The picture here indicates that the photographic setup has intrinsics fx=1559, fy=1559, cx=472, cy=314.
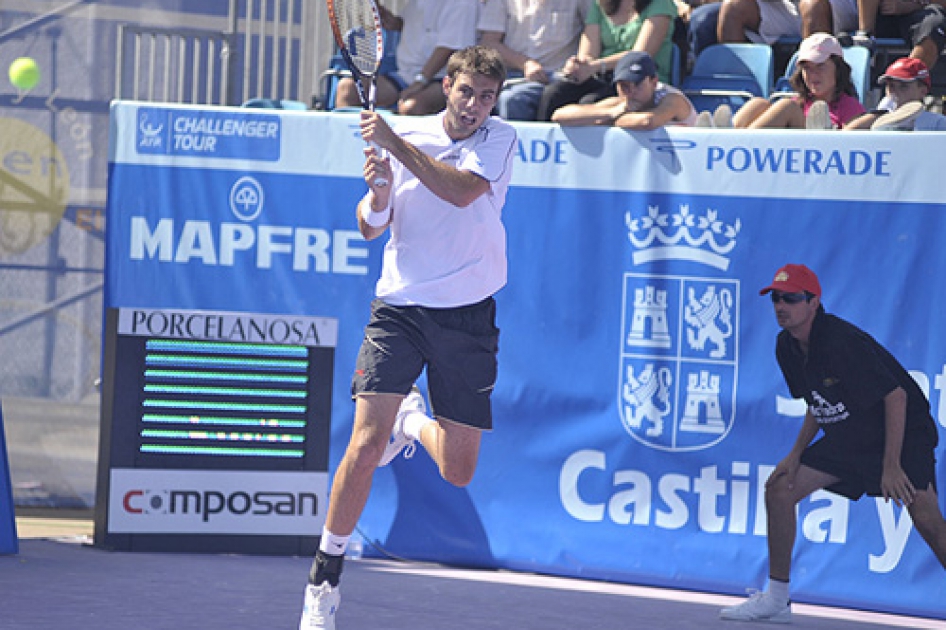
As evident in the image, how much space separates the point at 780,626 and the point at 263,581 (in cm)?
210

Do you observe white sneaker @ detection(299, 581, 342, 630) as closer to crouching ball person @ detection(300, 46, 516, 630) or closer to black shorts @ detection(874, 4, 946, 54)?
crouching ball person @ detection(300, 46, 516, 630)

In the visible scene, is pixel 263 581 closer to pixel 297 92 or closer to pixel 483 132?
pixel 483 132

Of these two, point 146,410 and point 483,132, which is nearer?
point 483,132

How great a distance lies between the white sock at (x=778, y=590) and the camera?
6.11 m

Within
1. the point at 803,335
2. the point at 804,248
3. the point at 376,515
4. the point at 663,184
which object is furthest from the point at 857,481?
the point at 376,515

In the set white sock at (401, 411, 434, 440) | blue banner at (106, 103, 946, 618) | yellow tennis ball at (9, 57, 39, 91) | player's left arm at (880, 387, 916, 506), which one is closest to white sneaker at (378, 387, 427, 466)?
white sock at (401, 411, 434, 440)

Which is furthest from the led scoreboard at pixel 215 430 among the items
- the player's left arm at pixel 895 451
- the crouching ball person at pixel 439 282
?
the player's left arm at pixel 895 451

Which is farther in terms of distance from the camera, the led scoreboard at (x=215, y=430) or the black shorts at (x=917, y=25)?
the black shorts at (x=917, y=25)

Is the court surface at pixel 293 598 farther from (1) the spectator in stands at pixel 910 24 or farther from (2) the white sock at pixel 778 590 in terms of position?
(1) the spectator in stands at pixel 910 24

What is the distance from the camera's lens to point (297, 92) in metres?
10.3

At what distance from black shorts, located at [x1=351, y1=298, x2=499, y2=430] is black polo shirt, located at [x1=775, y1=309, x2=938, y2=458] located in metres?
1.33

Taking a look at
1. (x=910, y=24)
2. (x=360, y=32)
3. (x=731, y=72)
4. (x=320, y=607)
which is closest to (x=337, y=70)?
(x=731, y=72)

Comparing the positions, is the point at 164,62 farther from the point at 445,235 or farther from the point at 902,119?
the point at 902,119

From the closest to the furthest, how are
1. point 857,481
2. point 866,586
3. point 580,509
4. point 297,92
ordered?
point 857,481, point 866,586, point 580,509, point 297,92
